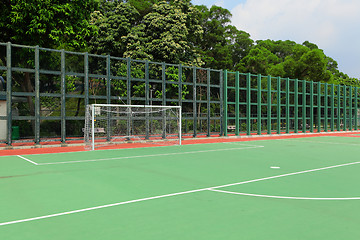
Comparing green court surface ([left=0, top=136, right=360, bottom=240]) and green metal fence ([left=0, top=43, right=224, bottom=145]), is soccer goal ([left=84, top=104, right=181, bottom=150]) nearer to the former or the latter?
green metal fence ([left=0, top=43, right=224, bottom=145])

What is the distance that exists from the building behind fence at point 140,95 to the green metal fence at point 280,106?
10cm

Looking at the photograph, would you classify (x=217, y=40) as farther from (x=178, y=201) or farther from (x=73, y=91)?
(x=178, y=201)

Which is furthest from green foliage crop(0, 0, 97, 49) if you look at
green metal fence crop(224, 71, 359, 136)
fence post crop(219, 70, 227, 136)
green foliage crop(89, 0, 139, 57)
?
green metal fence crop(224, 71, 359, 136)

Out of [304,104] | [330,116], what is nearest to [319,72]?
[330,116]

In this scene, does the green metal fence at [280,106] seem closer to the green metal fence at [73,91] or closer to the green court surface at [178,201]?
the green metal fence at [73,91]

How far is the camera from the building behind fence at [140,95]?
22.9 meters

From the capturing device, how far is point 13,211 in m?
6.84

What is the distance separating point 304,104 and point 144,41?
19.9 metres

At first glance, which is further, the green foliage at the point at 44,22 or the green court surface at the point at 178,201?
the green foliage at the point at 44,22

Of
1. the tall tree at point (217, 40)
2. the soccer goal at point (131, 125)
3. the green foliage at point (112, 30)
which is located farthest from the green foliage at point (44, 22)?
the tall tree at point (217, 40)

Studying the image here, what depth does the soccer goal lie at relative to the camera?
2275 cm

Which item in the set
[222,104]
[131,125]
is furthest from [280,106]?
[131,125]

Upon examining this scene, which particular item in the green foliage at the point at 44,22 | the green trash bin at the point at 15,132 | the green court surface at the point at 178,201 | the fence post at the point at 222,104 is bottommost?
the green court surface at the point at 178,201

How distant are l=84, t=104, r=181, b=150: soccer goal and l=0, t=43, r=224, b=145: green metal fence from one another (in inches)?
36.9
